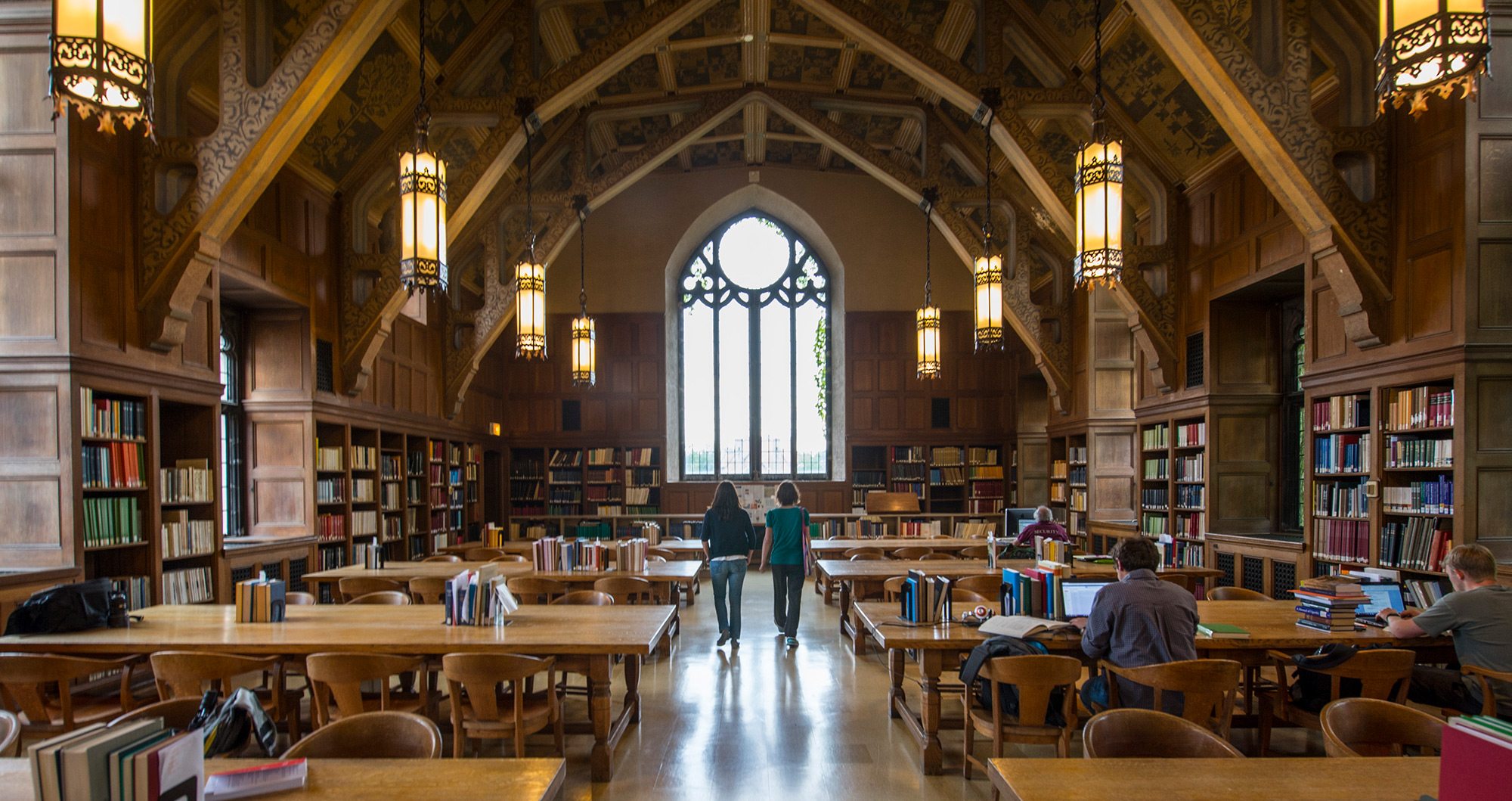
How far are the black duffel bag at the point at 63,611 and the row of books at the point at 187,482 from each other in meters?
1.64

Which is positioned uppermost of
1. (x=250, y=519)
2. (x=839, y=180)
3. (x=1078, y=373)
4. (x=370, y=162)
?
(x=839, y=180)

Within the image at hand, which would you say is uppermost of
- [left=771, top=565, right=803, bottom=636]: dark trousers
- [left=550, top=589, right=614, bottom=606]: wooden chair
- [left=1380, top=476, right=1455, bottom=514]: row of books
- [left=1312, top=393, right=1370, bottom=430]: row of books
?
[left=1312, top=393, right=1370, bottom=430]: row of books

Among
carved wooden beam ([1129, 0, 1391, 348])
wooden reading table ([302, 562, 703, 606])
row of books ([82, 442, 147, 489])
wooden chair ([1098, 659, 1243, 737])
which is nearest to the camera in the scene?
wooden chair ([1098, 659, 1243, 737])

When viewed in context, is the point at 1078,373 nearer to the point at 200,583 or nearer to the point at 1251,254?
the point at 1251,254

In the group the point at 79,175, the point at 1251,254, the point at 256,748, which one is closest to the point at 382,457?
the point at 79,175

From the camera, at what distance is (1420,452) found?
5820mm

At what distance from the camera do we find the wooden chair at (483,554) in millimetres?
8898

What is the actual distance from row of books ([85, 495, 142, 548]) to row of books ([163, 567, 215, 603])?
0.47 metres

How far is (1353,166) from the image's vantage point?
6434 millimetres

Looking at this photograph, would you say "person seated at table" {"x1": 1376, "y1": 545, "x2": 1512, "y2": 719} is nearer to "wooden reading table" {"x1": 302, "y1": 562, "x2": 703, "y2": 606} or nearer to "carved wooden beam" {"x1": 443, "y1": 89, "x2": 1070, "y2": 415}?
"wooden reading table" {"x1": 302, "y1": 562, "x2": 703, "y2": 606}

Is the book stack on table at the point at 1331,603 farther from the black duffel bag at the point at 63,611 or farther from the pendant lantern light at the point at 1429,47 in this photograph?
the black duffel bag at the point at 63,611

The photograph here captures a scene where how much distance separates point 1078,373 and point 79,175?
1046 centimetres

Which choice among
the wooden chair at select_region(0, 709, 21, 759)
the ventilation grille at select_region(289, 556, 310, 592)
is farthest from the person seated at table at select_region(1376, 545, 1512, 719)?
the ventilation grille at select_region(289, 556, 310, 592)

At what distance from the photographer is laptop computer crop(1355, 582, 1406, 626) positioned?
4613 mm
